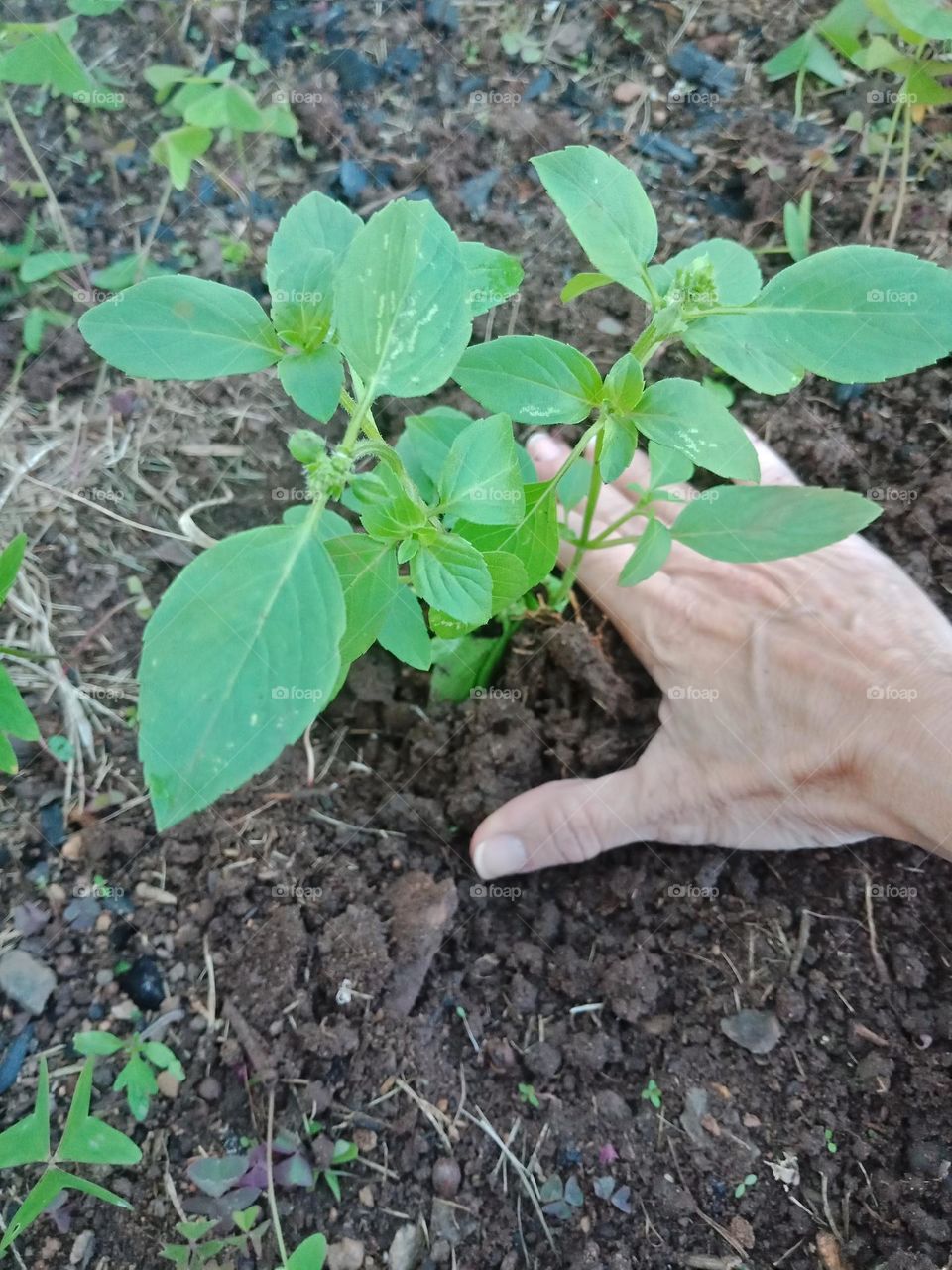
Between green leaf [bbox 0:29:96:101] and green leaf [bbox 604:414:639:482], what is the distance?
1887mm

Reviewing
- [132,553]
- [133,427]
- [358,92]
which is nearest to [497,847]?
[132,553]

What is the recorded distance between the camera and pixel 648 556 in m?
1.67

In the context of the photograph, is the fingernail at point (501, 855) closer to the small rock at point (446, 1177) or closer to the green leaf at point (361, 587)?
the small rock at point (446, 1177)

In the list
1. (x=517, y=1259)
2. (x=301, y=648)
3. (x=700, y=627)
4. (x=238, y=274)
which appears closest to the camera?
(x=301, y=648)

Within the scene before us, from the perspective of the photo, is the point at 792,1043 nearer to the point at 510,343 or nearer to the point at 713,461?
the point at 713,461

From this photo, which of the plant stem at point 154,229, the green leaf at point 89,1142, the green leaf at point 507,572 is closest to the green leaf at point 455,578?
the green leaf at point 507,572

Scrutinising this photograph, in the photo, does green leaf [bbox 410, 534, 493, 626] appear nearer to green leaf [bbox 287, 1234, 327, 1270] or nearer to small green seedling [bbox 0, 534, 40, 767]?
small green seedling [bbox 0, 534, 40, 767]

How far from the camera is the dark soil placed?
1.68 meters

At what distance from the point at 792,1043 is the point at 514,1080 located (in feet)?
1.90

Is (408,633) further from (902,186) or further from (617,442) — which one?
(902,186)

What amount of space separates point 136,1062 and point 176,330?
4.61 ft

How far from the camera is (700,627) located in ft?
6.81

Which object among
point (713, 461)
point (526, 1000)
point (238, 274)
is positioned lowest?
point (526, 1000)

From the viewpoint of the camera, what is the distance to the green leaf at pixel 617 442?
4.72 feet
